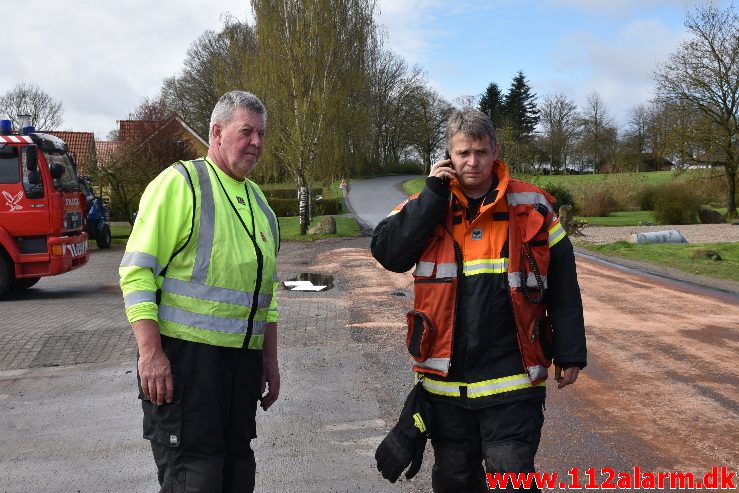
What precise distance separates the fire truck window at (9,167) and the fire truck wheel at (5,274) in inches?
54.1

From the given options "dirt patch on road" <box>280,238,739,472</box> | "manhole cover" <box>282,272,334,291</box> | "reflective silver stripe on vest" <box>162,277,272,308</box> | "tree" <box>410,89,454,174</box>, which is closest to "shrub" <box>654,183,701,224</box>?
"dirt patch on road" <box>280,238,739,472</box>

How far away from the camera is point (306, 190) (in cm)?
2959

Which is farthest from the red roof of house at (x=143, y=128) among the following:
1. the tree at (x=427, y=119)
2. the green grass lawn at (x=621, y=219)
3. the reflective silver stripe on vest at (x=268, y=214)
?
the tree at (x=427, y=119)

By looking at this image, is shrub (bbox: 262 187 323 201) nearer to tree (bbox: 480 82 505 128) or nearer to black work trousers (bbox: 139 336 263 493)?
tree (bbox: 480 82 505 128)

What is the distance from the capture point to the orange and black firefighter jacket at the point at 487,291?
3.08 metres

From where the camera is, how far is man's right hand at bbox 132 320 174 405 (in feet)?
9.25

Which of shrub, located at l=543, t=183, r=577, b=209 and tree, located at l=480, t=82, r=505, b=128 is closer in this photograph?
shrub, located at l=543, t=183, r=577, b=209

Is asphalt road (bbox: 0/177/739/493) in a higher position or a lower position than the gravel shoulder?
higher

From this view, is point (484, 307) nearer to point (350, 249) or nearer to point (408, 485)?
point (408, 485)

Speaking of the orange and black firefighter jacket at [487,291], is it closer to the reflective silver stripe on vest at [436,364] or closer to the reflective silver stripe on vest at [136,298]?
the reflective silver stripe on vest at [436,364]

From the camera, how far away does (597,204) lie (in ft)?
128

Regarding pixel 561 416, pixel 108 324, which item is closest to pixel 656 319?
pixel 561 416

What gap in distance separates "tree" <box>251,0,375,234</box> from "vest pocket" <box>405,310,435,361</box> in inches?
1000

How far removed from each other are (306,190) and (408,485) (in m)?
25.7
